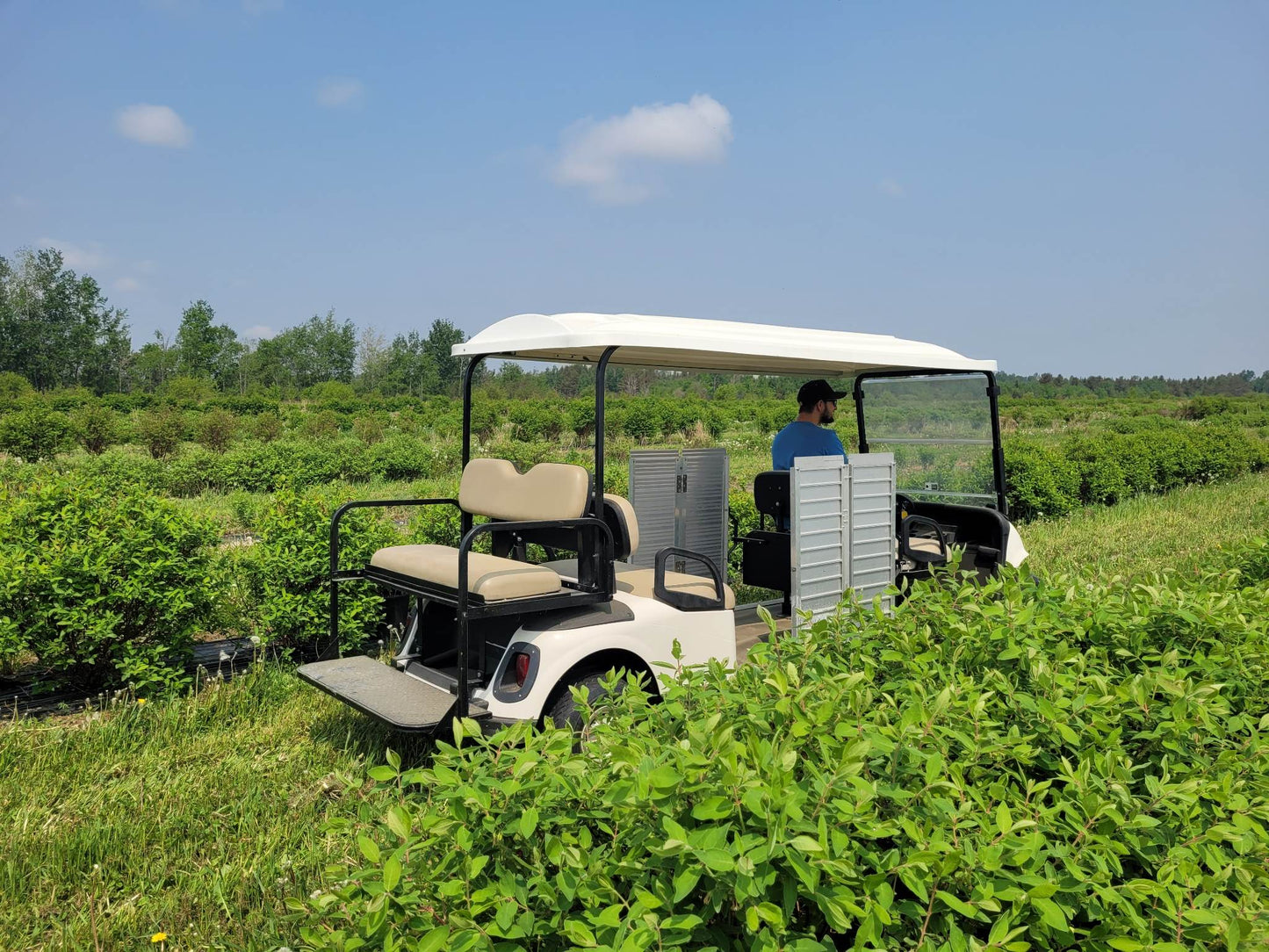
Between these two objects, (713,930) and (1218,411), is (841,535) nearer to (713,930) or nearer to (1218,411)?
(713,930)

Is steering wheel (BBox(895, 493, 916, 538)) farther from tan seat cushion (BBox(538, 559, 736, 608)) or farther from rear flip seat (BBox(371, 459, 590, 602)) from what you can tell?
rear flip seat (BBox(371, 459, 590, 602))

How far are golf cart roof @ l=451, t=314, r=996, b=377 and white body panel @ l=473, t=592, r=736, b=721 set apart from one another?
1173mm

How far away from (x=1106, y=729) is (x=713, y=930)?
0.96m

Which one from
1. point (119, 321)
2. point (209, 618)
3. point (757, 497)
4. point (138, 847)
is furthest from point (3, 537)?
point (119, 321)

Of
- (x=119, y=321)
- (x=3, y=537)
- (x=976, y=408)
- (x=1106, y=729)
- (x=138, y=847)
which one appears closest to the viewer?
(x=1106, y=729)

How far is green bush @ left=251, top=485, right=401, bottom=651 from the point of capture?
511cm

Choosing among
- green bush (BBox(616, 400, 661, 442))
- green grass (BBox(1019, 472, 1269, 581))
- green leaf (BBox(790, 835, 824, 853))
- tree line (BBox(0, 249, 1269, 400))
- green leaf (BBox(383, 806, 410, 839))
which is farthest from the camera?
tree line (BBox(0, 249, 1269, 400))

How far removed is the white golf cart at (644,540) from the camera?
3619 millimetres

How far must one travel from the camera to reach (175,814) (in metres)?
3.33

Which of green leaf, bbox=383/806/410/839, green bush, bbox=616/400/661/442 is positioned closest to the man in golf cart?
green leaf, bbox=383/806/410/839

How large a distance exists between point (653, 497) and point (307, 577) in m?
2.18

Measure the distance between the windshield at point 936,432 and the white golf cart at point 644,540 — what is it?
0.01 meters

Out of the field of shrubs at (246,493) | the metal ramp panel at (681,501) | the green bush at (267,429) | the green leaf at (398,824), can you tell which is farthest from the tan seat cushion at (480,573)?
the green bush at (267,429)

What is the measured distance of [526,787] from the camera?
152 centimetres
